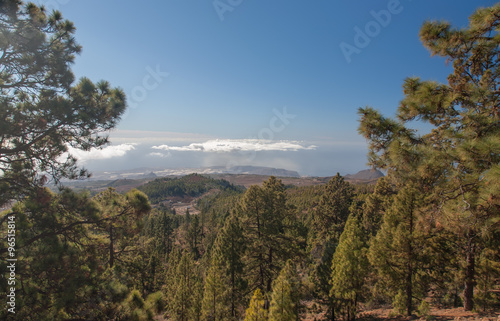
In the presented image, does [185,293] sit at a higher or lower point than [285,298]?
lower

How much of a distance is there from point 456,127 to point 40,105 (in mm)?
11774

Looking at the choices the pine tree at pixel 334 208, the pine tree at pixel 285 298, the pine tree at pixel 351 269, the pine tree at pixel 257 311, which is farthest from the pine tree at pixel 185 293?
the pine tree at pixel 334 208

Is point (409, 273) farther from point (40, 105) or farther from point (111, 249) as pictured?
point (40, 105)

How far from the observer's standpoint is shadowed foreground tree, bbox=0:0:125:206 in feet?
20.4

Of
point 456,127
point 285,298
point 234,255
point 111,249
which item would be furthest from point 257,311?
point 456,127

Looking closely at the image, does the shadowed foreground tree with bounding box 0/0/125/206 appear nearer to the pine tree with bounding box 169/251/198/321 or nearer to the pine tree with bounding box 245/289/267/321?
the pine tree with bounding box 245/289/267/321

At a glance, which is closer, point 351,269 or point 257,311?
point 257,311

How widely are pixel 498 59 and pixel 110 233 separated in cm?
1277

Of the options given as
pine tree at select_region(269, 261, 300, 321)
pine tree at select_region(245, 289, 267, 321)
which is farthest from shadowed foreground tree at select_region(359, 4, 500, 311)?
pine tree at select_region(245, 289, 267, 321)

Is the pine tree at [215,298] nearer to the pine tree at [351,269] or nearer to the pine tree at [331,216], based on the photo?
the pine tree at [351,269]

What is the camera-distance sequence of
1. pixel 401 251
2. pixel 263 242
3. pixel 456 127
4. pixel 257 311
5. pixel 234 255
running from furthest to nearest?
pixel 234 255 → pixel 263 242 → pixel 401 251 → pixel 257 311 → pixel 456 127

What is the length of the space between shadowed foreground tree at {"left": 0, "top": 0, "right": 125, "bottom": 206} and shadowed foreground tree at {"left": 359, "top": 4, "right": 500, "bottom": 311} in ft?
30.0

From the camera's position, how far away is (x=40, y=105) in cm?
660

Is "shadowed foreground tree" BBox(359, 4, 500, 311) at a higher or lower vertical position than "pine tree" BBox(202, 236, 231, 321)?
higher
